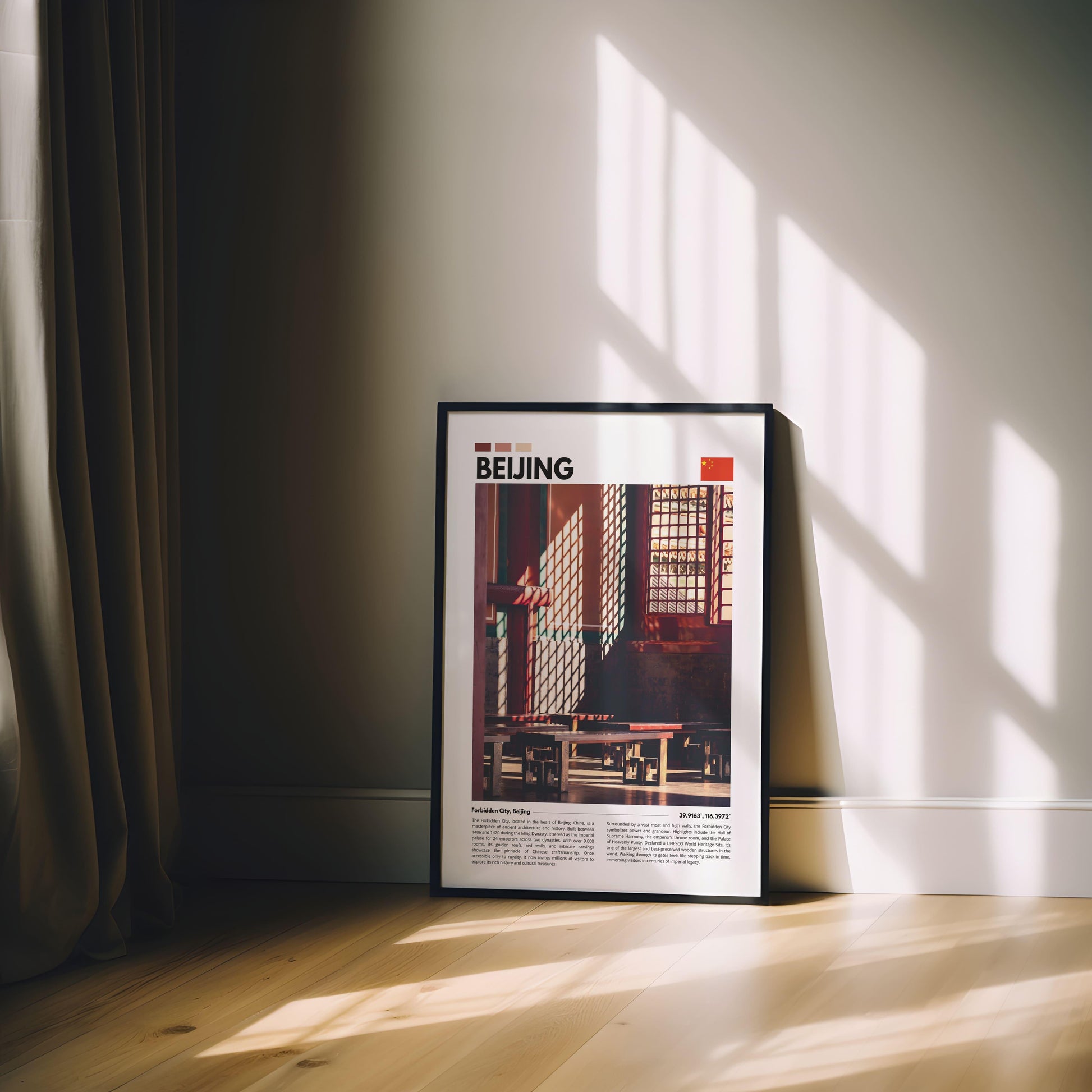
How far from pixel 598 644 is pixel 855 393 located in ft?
2.49

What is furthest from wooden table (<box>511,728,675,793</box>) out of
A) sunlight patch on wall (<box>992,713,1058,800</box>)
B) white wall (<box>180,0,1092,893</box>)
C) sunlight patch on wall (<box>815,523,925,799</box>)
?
sunlight patch on wall (<box>992,713,1058,800</box>)

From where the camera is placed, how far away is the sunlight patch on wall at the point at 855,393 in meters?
2.05

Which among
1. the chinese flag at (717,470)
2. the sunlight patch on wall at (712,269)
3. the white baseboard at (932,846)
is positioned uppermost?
the sunlight patch on wall at (712,269)

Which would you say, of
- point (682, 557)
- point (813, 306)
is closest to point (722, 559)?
point (682, 557)

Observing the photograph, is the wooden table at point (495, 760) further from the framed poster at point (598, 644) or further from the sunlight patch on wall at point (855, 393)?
the sunlight patch on wall at point (855, 393)

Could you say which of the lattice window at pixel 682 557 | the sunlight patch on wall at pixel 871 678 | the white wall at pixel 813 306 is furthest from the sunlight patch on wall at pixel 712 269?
the sunlight patch on wall at pixel 871 678

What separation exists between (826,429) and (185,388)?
1392 mm

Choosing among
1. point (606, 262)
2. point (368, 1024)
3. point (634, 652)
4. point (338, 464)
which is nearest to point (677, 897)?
point (634, 652)

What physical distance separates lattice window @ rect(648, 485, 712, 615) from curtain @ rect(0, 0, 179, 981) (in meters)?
0.99

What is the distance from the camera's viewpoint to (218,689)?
2.15m

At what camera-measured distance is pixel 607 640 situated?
2.06 metres

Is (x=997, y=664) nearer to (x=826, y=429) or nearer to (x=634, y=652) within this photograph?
(x=826, y=429)

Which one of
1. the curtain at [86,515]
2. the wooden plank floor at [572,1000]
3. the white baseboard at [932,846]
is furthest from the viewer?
the white baseboard at [932,846]

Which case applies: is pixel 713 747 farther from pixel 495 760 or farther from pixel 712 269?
pixel 712 269
